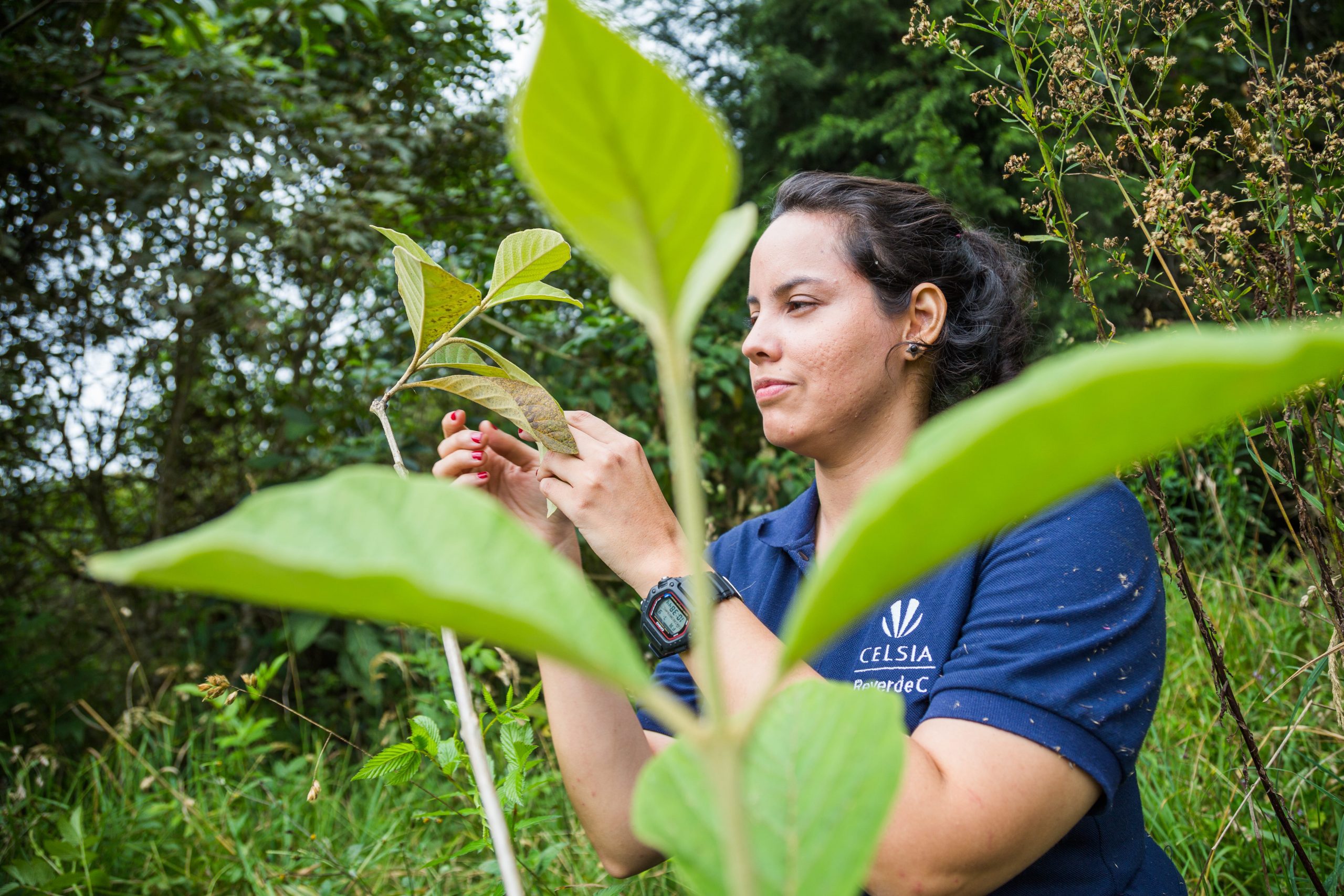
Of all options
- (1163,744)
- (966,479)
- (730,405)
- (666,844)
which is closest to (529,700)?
(666,844)

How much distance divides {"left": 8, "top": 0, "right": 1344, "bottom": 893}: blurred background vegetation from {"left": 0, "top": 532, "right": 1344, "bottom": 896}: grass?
1 centimetres

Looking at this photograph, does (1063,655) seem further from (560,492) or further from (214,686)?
(214,686)

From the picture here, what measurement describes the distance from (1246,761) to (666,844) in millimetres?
1827

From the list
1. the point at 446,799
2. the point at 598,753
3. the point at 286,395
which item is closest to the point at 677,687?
the point at 598,753

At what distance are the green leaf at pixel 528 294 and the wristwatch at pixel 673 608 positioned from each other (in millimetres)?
448

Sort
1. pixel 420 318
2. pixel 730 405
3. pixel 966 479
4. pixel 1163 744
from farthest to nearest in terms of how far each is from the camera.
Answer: pixel 730 405 → pixel 1163 744 → pixel 420 318 → pixel 966 479

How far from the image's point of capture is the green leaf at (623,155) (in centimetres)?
23

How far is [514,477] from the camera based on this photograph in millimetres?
1283

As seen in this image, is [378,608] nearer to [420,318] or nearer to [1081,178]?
[420,318]

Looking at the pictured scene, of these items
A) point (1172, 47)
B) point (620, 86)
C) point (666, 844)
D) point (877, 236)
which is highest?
point (1172, 47)

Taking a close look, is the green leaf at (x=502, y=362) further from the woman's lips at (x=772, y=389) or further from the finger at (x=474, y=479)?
the woman's lips at (x=772, y=389)

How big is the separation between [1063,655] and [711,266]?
0.95 metres

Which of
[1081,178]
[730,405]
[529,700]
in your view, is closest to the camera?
[529,700]

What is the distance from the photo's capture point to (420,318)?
728 millimetres
